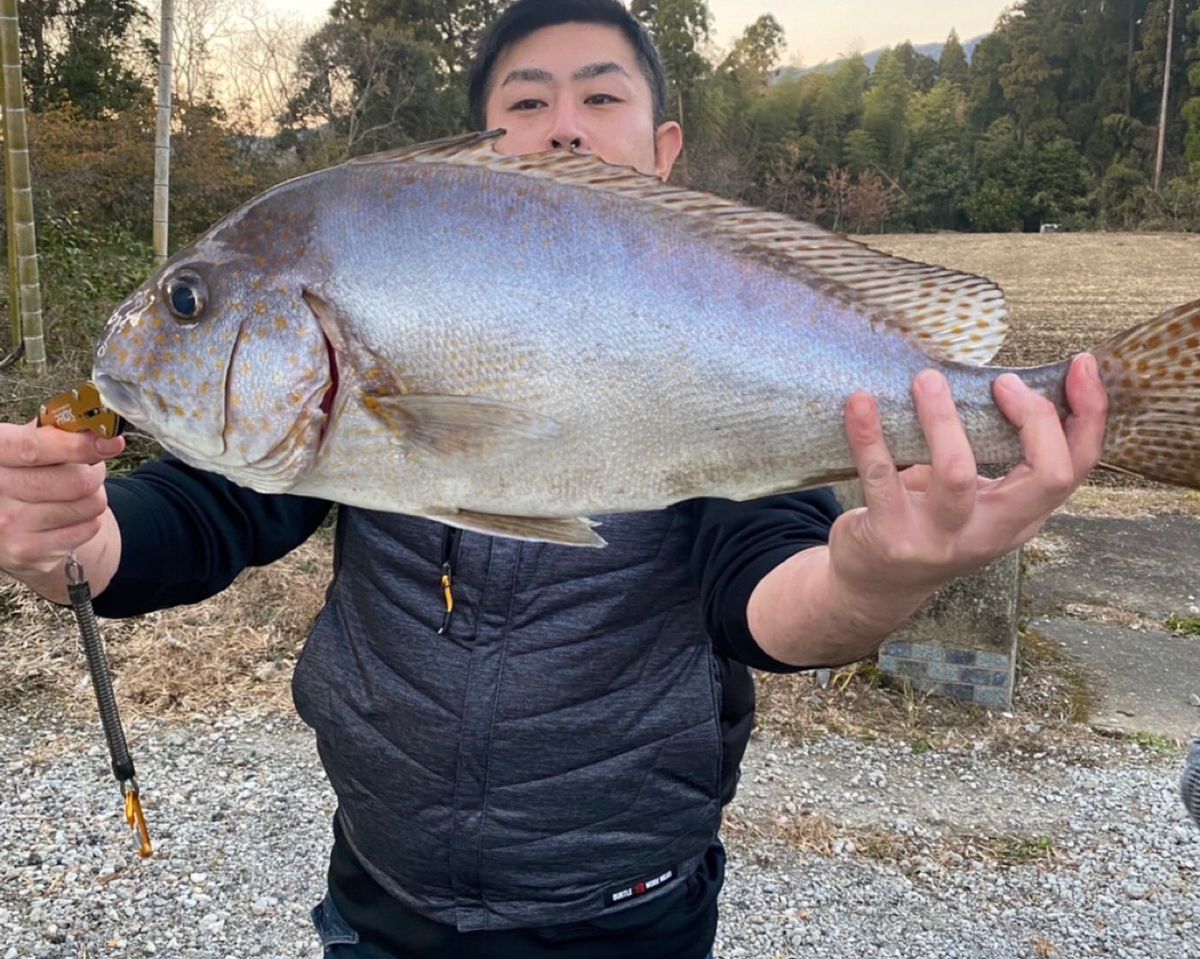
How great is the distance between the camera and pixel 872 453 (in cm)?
148

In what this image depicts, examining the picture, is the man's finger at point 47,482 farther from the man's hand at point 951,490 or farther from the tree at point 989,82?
the tree at point 989,82

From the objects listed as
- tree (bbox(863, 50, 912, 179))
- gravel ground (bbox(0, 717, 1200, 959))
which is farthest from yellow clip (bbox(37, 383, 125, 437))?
Answer: tree (bbox(863, 50, 912, 179))

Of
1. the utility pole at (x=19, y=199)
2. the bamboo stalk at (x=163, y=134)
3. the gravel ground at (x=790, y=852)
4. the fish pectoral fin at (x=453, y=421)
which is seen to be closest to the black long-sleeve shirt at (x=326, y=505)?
the fish pectoral fin at (x=453, y=421)

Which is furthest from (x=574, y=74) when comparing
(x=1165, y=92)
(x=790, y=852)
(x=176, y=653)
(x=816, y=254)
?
(x=1165, y=92)

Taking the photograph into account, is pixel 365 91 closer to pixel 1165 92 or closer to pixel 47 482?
pixel 47 482

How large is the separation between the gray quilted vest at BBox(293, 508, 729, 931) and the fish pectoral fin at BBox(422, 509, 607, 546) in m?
0.51

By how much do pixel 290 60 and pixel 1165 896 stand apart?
24.5m

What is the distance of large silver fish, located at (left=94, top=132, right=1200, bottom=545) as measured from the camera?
1536 mm

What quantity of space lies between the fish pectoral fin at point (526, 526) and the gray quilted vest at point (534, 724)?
0.51 m

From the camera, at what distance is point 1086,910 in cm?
405

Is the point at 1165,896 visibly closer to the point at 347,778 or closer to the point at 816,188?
the point at 347,778

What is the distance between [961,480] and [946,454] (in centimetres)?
4

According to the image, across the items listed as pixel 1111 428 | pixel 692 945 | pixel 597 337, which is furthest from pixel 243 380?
pixel 692 945

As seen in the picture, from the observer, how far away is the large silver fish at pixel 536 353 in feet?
5.04
